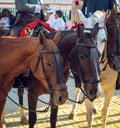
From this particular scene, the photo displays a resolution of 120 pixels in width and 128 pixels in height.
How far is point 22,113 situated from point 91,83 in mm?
2967

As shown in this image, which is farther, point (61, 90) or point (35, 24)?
point (35, 24)

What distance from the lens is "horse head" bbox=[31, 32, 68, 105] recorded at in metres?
4.05

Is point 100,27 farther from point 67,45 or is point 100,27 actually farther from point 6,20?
point 6,20

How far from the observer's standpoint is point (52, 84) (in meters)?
4.11

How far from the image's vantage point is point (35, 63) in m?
4.24

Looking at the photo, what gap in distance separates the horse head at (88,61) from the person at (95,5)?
160cm

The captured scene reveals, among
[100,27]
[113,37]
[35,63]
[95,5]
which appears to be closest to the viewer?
[35,63]

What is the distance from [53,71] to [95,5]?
2.73 meters

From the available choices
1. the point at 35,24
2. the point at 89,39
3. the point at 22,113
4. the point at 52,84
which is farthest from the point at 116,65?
the point at 22,113

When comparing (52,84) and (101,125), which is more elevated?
(52,84)

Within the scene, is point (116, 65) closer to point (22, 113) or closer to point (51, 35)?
point (51, 35)

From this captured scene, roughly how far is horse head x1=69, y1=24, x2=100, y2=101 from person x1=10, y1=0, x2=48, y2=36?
48.0 inches

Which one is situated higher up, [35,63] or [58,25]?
[58,25]

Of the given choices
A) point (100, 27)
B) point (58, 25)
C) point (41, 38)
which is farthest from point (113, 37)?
point (58, 25)
